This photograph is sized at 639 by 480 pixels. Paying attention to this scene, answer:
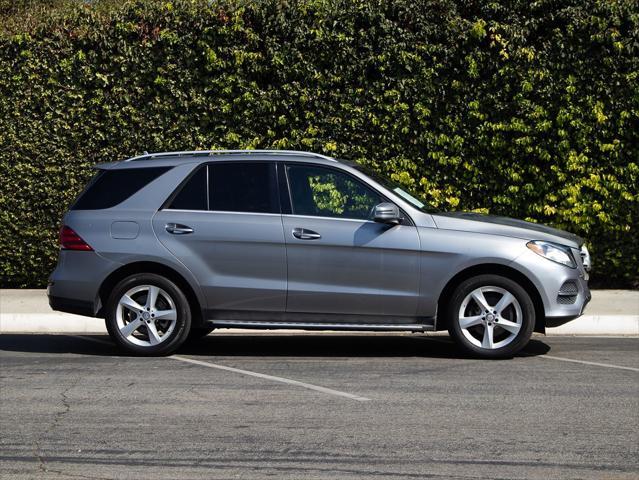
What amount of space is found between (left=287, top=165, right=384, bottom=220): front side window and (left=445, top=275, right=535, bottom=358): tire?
106 cm

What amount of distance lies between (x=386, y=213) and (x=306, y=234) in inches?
27.5

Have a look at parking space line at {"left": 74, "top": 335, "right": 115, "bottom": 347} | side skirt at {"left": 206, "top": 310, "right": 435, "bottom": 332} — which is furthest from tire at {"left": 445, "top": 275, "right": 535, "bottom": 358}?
parking space line at {"left": 74, "top": 335, "right": 115, "bottom": 347}

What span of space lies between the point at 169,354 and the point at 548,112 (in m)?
5.90

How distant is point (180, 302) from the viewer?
9922 millimetres

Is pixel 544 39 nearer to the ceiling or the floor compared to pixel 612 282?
nearer to the ceiling

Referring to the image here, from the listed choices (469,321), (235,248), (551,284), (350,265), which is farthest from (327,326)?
(551,284)

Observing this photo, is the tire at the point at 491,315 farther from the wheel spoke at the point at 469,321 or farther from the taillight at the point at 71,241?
the taillight at the point at 71,241

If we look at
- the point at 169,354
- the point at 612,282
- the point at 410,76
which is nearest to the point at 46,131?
the point at 410,76

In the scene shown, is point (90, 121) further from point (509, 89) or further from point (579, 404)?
point (579, 404)

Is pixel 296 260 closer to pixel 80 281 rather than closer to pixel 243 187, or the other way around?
pixel 243 187

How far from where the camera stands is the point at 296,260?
9836mm

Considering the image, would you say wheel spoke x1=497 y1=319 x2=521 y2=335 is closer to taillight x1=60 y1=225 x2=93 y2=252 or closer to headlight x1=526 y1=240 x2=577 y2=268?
headlight x1=526 y1=240 x2=577 y2=268

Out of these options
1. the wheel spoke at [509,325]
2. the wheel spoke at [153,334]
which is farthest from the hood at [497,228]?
the wheel spoke at [153,334]

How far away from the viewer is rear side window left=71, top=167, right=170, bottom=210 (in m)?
10.2
